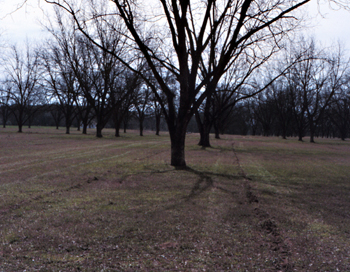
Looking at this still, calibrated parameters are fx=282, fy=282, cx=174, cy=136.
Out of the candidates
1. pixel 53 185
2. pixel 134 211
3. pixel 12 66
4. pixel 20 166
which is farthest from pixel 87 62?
pixel 134 211

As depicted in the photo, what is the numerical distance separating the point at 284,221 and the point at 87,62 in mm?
33326

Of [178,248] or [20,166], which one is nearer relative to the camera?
[178,248]

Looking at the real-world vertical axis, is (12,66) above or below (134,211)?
above

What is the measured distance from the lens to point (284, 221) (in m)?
5.05

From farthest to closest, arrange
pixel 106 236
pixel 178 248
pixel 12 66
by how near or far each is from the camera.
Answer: pixel 12 66 < pixel 106 236 < pixel 178 248

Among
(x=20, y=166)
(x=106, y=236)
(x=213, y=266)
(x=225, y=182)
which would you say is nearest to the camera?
(x=213, y=266)

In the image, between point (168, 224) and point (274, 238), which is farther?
point (168, 224)

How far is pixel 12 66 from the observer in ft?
130

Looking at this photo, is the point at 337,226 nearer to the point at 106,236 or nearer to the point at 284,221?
the point at 284,221

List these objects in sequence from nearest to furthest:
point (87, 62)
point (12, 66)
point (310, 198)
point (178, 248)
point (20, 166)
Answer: point (178, 248) → point (310, 198) → point (20, 166) → point (87, 62) → point (12, 66)

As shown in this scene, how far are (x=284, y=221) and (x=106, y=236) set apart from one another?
3.10 m

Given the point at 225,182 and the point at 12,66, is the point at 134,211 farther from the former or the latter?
the point at 12,66

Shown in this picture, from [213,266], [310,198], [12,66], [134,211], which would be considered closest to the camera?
[213,266]

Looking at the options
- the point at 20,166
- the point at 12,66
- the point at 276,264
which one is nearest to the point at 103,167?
the point at 20,166
